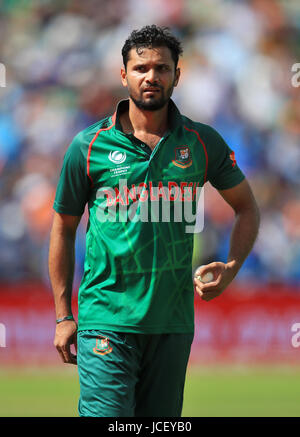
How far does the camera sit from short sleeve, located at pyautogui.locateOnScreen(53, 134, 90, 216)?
130 inches

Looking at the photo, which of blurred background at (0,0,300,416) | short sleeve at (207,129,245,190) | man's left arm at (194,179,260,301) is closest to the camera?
short sleeve at (207,129,245,190)

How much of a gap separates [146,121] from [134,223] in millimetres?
530

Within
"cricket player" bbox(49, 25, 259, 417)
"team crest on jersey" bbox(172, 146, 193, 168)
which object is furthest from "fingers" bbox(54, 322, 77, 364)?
"team crest on jersey" bbox(172, 146, 193, 168)

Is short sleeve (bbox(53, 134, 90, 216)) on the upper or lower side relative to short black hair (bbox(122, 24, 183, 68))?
lower

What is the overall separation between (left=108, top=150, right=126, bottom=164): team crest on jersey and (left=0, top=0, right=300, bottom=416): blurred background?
17.3 feet

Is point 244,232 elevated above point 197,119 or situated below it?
below

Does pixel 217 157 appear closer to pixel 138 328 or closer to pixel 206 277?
pixel 206 277

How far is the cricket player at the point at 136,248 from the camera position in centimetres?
316

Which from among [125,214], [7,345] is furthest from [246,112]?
[125,214]

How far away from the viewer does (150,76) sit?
3.28m

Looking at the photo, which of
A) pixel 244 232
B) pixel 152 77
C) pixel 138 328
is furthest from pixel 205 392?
pixel 152 77

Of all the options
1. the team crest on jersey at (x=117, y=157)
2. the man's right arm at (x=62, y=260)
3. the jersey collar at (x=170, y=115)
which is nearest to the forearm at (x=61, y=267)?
the man's right arm at (x=62, y=260)

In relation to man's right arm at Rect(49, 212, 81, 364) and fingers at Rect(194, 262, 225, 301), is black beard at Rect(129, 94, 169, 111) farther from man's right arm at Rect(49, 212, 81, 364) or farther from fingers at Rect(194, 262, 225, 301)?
fingers at Rect(194, 262, 225, 301)
